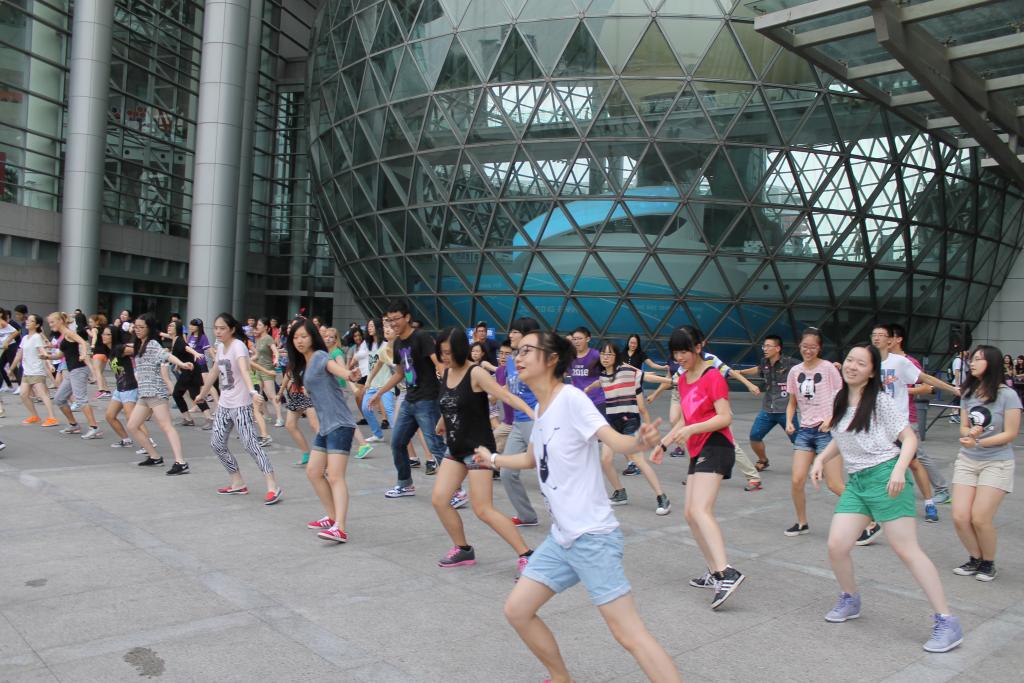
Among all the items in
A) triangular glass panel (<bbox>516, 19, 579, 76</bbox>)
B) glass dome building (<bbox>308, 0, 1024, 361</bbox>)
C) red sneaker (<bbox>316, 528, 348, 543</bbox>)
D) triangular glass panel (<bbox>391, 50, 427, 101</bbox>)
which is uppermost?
triangular glass panel (<bbox>516, 19, 579, 76</bbox>)

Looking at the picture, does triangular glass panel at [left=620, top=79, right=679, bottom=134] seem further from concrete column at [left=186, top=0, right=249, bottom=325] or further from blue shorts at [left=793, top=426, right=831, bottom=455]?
blue shorts at [left=793, top=426, right=831, bottom=455]

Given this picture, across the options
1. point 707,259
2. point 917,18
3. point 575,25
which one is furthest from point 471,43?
point 917,18

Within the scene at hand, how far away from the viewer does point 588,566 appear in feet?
10.2

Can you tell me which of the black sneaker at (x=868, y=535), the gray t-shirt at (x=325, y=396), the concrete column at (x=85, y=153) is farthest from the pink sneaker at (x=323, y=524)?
the concrete column at (x=85, y=153)

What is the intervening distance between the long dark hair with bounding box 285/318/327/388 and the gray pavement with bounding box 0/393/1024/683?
1.19 metres

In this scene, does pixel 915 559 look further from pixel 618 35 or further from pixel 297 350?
pixel 618 35

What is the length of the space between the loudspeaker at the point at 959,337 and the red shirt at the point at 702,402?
11.4m

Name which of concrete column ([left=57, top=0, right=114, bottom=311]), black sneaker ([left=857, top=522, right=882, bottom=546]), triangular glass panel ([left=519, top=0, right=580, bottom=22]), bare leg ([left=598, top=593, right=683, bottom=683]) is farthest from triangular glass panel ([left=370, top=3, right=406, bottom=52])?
bare leg ([left=598, top=593, right=683, bottom=683])

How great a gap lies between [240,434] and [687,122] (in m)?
15.5

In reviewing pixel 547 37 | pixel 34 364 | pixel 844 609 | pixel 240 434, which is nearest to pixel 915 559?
pixel 844 609

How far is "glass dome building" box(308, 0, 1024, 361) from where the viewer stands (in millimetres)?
20016

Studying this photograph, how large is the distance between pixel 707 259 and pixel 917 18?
9.78 metres

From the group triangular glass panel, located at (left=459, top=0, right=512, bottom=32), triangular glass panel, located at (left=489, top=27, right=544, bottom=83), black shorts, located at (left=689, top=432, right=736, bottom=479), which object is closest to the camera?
black shorts, located at (left=689, top=432, right=736, bottom=479)

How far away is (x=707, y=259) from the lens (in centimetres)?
2055
